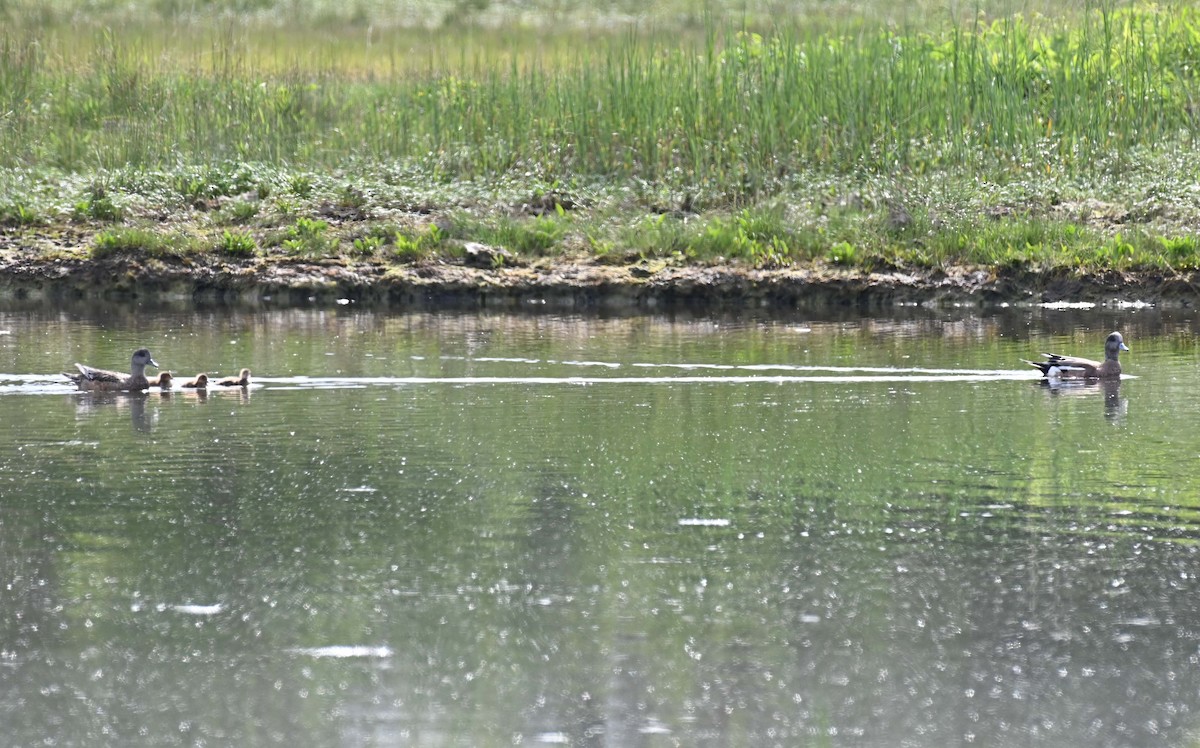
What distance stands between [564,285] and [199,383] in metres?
8.40

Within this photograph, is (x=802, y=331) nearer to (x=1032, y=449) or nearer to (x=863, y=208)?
(x=863, y=208)

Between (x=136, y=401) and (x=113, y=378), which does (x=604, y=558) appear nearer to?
(x=136, y=401)

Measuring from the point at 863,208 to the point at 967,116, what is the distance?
222 centimetres

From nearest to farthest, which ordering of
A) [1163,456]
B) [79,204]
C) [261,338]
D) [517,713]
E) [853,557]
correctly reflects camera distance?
[517,713] → [853,557] → [1163,456] → [261,338] → [79,204]

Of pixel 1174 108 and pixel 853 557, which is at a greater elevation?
pixel 1174 108

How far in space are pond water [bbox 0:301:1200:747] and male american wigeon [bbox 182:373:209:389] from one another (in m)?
0.15

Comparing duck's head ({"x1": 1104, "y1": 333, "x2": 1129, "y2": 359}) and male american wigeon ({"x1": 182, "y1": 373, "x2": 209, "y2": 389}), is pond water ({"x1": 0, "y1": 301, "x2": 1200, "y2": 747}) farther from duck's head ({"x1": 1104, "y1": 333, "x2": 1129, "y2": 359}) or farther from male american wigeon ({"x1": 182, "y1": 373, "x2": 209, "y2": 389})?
duck's head ({"x1": 1104, "y1": 333, "x2": 1129, "y2": 359})

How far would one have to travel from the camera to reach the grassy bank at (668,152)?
2356cm

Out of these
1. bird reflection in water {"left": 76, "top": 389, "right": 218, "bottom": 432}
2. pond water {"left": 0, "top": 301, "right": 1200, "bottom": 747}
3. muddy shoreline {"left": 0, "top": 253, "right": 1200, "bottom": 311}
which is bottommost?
pond water {"left": 0, "top": 301, "right": 1200, "bottom": 747}

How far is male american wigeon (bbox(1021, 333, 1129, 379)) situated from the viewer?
15359mm

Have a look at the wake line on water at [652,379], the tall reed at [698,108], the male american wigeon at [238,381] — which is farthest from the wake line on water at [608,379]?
the tall reed at [698,108]

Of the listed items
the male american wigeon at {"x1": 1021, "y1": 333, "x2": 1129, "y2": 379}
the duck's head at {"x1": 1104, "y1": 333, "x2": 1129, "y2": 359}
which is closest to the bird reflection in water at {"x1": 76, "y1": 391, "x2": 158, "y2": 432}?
the male american wigeon at {"x1": 1021, "y1": 333, "x2": 1129, "y2": 379}

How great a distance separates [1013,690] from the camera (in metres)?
7.07

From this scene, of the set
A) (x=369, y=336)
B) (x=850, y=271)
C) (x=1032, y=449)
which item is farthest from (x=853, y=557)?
(x=850, y=271)
